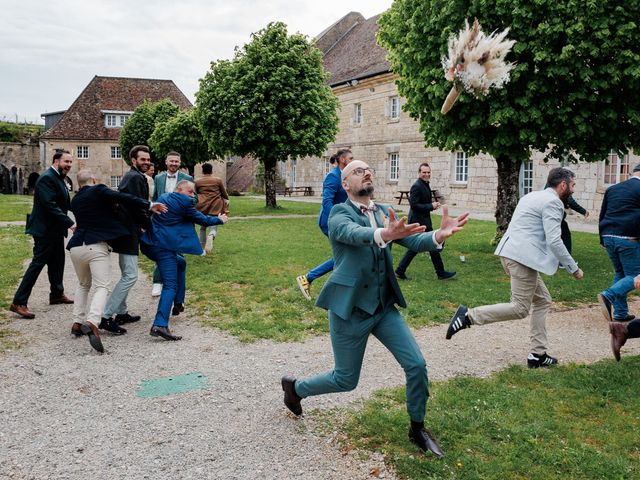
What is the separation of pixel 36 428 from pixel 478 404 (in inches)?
141

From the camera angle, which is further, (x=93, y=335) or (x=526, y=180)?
(x=526, y=180)

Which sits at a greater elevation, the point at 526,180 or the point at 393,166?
the point at 393,166

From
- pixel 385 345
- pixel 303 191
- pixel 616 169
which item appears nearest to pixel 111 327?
pixel 385 345

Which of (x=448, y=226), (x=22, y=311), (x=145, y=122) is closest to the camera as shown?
(x=448, y=226)

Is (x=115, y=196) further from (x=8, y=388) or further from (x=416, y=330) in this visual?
(x=416, y=330)

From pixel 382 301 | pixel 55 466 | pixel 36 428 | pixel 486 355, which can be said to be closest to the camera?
pixel 55 466

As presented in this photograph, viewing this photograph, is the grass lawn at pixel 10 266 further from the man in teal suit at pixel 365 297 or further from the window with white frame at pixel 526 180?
the window with white frame at pixel 526 180

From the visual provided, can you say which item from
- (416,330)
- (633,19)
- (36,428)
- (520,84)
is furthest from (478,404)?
(633,19)

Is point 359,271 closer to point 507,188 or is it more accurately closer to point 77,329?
point 77,329

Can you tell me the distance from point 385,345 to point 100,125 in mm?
56227

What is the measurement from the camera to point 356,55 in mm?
40844

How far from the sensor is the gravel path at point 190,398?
4039 millimetres

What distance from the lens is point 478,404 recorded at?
5.03 meters

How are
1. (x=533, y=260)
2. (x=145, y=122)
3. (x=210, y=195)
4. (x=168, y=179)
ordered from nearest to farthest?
1. (x=533, y=260)
2. (x=168, y=179)
3. (x=210, y=195)
4. (x=145, y=122)
